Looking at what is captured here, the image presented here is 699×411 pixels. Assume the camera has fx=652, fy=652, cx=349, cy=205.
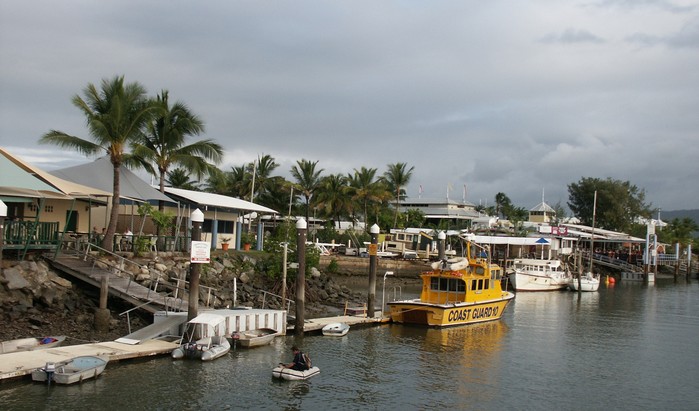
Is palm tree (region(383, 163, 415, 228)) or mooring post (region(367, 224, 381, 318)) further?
palm tree (region(383, 163, 415, 228))

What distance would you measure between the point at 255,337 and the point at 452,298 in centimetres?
1245

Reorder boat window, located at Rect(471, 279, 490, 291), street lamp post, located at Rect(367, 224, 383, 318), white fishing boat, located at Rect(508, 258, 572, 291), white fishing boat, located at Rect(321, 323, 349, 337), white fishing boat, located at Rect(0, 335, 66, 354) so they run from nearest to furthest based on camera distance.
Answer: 1. white fishing boat, located at Rect(0, 335, 66, 354)
2. white fishing boat, located at Rect(321, 323, 349, 337)
3. street lamp post, located at Rect(367, 224, 383, 318)
4. boat window, located at Rect(471, 279, 490, 291)
5. white fishing boat, located at Rect(508, 258, 572, 291)

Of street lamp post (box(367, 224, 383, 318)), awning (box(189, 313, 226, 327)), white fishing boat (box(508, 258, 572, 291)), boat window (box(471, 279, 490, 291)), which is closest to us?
awning (box(189, 313, 226, 327))

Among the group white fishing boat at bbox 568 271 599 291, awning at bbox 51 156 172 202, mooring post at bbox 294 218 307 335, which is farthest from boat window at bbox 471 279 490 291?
white fishing boat at bbox 568 271 599 291

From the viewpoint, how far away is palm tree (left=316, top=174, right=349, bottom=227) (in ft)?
250

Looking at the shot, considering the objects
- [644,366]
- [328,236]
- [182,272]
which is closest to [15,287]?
[182,272]

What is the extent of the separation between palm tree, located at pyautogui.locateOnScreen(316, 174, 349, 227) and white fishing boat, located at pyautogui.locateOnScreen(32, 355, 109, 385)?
56804 mm

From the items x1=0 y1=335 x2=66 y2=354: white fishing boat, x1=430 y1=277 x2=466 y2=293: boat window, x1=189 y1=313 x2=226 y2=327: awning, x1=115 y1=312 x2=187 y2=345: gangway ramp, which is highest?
x1=430 y1=277 x2=466 y2=293: boat window

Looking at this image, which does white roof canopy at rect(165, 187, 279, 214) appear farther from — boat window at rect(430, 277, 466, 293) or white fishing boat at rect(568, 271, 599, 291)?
white fishing boat at rect(568, 271, 599, 291)

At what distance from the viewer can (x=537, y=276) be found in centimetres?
5991

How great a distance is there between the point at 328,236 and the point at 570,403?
54.3 metres

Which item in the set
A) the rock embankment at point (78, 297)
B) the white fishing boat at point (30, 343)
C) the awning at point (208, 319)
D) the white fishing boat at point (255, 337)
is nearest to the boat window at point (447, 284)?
the rock embankment at point (78, 297)

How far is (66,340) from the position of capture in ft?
73.4

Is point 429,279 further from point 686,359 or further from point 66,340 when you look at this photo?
point 66,340
